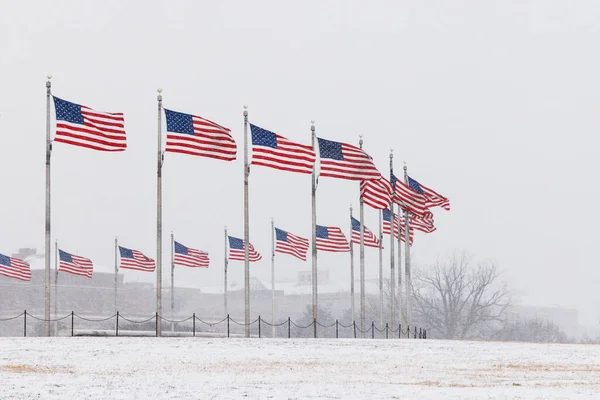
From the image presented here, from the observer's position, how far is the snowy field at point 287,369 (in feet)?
59.5

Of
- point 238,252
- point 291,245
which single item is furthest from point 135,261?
point 291,245

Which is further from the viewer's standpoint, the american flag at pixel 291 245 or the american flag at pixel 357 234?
the american flag at pixel 291 245

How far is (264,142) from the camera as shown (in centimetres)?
3738

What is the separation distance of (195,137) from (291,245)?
21514 mm

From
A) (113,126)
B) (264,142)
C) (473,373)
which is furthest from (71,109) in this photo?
→ (473,373)

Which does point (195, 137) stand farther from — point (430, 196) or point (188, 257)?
point (188, 257)

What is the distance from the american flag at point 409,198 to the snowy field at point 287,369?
13.0 m

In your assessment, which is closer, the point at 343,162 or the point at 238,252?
Answer: the point at 343,162

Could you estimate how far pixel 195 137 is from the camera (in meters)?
35.8

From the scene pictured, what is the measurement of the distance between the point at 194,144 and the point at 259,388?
18.0 m

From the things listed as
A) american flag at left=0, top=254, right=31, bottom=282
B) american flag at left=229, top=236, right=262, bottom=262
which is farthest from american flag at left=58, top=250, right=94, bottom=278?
american flag at left=229, top=236, right=262, bottom=262

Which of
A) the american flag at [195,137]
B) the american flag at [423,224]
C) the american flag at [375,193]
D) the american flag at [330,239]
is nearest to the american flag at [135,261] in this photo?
the american flag at [330,239]

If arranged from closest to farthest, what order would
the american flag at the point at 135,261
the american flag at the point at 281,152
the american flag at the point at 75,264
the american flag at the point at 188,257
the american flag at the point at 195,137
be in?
the american flag at the point at 195,137 < the american flag at the point at 281,152 < the american flag at the point at 135,261 < the american flag at the point at 75,264 < the american flag at the point at 188,257

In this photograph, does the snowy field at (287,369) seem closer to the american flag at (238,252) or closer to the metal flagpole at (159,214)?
the metal flagpole at (159,214)
